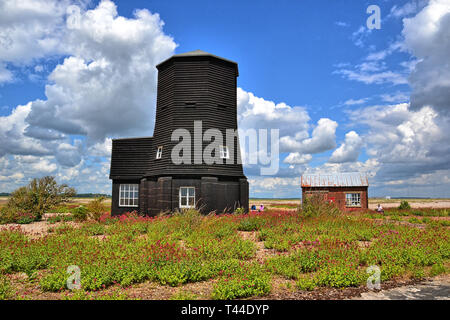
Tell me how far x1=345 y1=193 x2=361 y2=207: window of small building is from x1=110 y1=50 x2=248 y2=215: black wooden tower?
49.7 ft

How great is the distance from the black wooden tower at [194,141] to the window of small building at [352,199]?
15133 mm

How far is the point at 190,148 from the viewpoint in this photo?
20281 millimetres

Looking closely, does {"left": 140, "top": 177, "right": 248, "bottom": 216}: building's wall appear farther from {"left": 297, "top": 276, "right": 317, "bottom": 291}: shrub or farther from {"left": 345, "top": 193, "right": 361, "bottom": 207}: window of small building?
{"left": 345, "top": 193, "right": 361, "bottom": 207}: window of small building

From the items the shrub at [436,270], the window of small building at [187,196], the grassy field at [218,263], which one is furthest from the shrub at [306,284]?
the window of small building at [187,196]

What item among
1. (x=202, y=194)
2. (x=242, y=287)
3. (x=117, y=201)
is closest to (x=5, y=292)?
(x=242, y=287)

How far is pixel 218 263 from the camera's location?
786cm

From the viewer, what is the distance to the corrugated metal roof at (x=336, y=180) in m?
31.7

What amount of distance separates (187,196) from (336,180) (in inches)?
749

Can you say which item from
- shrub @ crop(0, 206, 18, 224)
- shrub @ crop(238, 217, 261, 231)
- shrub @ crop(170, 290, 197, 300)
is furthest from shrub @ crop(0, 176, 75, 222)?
shrub @ crop(170, 290, 197, 300)

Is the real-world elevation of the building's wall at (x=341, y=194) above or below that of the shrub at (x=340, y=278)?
above

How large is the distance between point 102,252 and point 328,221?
10.1 meters

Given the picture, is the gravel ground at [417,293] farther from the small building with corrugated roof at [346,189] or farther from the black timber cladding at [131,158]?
the small building with corrugated roof at [346,189]

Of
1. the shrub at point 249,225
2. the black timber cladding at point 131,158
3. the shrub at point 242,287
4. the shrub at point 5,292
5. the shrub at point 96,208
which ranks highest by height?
the black timber cladding at point 131,158
